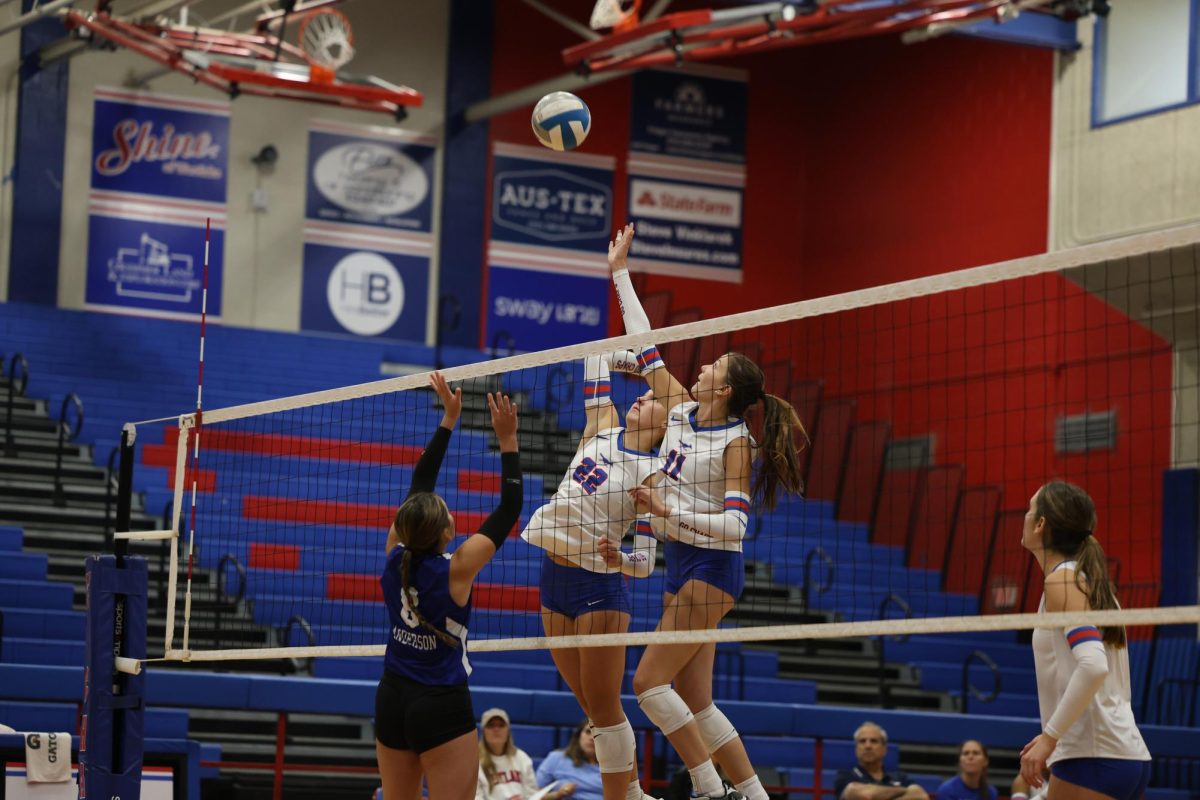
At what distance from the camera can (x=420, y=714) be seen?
6.43 m

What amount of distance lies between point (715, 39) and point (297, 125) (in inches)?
246

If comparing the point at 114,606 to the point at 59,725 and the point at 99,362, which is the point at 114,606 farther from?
the point at 99,362

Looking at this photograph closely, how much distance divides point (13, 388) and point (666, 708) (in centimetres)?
1123

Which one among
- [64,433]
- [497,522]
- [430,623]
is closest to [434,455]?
[497,522]

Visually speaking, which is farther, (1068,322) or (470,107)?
(470,107)

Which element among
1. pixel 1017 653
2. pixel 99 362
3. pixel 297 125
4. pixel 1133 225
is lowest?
pixel 1017 653

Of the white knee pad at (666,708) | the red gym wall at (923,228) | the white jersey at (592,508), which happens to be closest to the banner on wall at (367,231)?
the red gym wall at (923,228)

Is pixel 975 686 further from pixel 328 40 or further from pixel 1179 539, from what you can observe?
pixel 328 40

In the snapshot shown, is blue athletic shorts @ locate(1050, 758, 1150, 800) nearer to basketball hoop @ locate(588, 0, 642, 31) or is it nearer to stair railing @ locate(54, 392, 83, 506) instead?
stair railing @ locate(54, 392, 83, 506)

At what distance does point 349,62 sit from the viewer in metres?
21.3

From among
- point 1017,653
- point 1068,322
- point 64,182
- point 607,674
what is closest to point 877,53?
point 1068,322

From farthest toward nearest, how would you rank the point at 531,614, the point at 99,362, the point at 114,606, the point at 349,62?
the point at 349,62
the point at 99,362
the point at 531,614
the point at 114,606

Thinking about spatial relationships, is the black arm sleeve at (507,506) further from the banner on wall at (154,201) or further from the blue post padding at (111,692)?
the banner on wall at (154,201)

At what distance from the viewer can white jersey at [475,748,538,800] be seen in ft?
36.6
